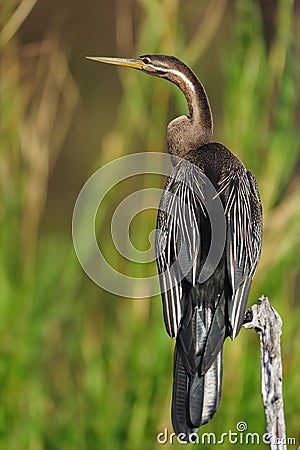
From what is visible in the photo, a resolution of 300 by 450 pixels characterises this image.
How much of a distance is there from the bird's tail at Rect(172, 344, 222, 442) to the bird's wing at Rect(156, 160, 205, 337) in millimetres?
33

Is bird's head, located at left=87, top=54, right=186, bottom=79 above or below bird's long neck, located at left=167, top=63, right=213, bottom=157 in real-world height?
above

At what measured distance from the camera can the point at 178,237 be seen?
26.9 inches

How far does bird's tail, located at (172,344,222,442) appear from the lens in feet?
2.11

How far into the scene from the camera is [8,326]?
4.20ft

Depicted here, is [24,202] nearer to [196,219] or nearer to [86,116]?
[196,219]

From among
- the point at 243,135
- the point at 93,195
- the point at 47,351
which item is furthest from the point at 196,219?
the point at 47,351

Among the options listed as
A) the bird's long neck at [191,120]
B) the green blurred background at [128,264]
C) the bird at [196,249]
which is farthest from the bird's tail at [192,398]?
the green blurred background at [128,264]

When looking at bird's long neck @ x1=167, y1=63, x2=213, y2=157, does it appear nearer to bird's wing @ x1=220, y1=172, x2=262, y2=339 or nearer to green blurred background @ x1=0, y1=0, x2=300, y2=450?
bird's wing @ x1=220, y1=172, x2=262, y2=339

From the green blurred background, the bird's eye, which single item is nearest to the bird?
the bird's eye

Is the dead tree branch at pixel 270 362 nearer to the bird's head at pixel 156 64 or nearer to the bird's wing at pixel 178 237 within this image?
the bird's wing at pixel 178 237

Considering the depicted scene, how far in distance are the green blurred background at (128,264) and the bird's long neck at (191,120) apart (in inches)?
13.5

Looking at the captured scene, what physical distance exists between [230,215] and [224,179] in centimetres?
4

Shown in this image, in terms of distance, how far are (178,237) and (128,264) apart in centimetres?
57

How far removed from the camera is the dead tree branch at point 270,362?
29.0 inches
